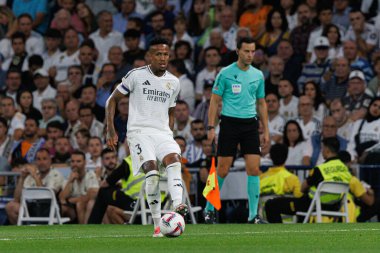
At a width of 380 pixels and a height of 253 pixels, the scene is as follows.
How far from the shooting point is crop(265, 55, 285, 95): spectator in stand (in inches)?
828

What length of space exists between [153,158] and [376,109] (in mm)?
6783

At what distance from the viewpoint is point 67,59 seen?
951 inches

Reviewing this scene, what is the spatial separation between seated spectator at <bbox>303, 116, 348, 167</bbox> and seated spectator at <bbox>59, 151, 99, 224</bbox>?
341cm

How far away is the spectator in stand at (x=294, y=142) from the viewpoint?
1947 cm

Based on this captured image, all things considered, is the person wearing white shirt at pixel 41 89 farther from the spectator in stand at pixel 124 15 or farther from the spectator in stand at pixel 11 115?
the spectator in stand at pixel 124 15

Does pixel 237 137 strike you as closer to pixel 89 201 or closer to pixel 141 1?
pixel 89 201

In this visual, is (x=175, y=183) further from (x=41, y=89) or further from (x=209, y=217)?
(x=41, y=89)

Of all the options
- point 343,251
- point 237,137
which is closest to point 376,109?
point 237,137

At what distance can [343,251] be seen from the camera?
35.3 ft

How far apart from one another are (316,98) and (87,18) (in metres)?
6.57

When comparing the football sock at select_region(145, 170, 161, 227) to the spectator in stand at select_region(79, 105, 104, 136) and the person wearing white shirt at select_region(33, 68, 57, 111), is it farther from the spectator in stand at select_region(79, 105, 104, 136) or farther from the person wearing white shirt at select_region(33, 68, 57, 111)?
the person wearing white shirt at select_region(33, 68, 57, 111)

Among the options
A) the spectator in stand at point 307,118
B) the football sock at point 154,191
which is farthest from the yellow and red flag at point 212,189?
the spectator in stand at point 307,118

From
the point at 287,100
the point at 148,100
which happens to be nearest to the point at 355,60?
the point at 287,100

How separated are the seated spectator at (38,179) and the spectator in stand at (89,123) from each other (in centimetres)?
195
